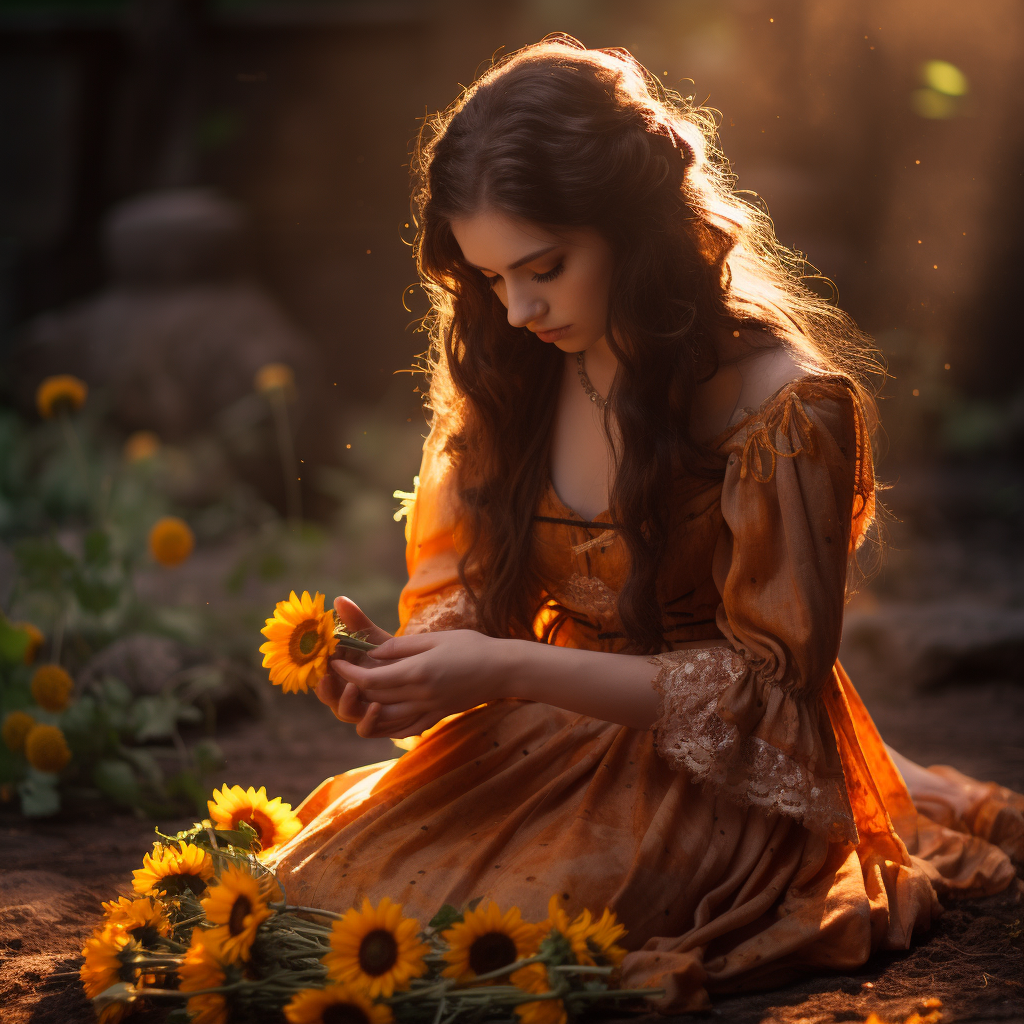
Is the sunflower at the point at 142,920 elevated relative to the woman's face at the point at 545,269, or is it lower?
lower

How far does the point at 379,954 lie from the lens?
4.09 ft

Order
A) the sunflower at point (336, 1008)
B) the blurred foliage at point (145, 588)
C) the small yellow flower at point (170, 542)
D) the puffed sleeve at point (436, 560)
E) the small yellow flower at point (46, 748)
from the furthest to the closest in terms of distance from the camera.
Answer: the small yellow flower at point (170, 542) < the blurred foliage at point (145, 588) < the small yellow flower at point (46, 748) < the puffed sleeve at point (436, 560) < the sunflower at point (336, 1008)

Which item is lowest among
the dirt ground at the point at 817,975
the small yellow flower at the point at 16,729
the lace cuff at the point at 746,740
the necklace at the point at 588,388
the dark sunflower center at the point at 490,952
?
the dirt ground at the point at 817,975

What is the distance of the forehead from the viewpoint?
1445mm

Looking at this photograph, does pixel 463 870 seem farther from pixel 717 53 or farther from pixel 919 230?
pixel 717 53

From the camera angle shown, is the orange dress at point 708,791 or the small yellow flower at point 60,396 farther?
the small yellow flower at point 60,396

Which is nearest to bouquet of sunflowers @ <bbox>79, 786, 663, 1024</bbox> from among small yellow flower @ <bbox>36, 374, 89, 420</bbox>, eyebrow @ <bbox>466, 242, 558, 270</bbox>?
eyebrow @ <bbox>466, 242, 558, 270</bbox>

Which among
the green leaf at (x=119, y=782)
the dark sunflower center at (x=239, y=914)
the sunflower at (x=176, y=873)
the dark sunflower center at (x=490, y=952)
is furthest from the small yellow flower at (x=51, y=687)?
the dark sunflower center at (x=490, y=952)

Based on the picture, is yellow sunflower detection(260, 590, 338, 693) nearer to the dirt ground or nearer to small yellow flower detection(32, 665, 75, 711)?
the dirt ground

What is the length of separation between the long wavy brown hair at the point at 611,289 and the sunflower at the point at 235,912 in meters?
0.55

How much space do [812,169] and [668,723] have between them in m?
4.17

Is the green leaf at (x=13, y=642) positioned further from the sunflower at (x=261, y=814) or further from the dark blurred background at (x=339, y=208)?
the dark blurred background at (x=339, y=208)

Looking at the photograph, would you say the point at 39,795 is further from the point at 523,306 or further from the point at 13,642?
the point at 523,306

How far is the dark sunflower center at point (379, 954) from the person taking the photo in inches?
49.1
